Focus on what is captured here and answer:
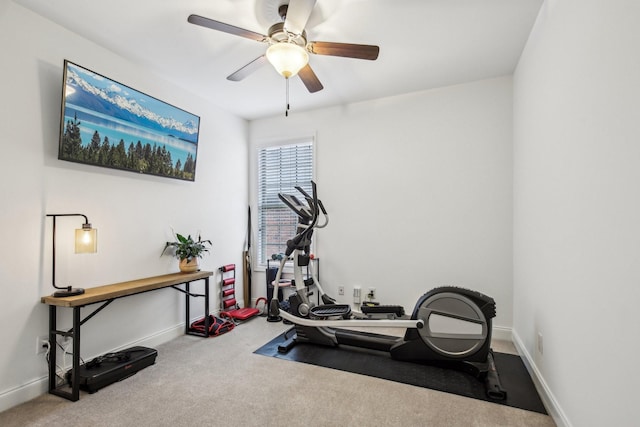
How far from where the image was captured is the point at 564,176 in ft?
6.12

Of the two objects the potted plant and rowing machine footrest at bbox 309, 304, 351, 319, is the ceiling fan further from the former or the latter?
rowing machine footrest at bbox 309, 304, 351, 319

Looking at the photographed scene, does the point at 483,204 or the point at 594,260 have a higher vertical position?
the point at 483,204

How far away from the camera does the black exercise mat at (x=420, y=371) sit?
229cm

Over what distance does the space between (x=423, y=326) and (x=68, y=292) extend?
9.51 ft

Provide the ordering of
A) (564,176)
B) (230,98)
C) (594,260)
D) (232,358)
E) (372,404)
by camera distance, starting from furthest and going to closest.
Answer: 1. (230,98)
2. (232,358)
3. (372,404)
4. (564,176)
5. (594,260)

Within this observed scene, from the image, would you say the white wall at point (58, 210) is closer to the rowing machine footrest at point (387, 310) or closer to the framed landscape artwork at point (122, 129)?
the framed landscape artwork at point (122, 129)

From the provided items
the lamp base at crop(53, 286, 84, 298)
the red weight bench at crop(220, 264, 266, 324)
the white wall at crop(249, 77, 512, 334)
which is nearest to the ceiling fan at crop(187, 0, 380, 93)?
the white wall at crop(249, 77, 512, 334)

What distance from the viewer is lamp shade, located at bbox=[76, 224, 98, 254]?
2416 millimetres

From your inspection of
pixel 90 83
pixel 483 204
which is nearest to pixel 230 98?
pixel 90 83

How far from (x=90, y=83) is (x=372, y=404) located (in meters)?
3.32

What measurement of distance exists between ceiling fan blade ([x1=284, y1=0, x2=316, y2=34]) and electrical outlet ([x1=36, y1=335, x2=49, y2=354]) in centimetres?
291

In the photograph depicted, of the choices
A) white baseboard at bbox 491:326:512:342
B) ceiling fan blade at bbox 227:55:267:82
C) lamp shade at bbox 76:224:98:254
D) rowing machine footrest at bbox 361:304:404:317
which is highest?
ceiling fan blade at bbox 227:55:267:82

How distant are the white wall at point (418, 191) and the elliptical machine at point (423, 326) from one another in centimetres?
74

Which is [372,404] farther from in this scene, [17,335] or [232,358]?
[17,335]
